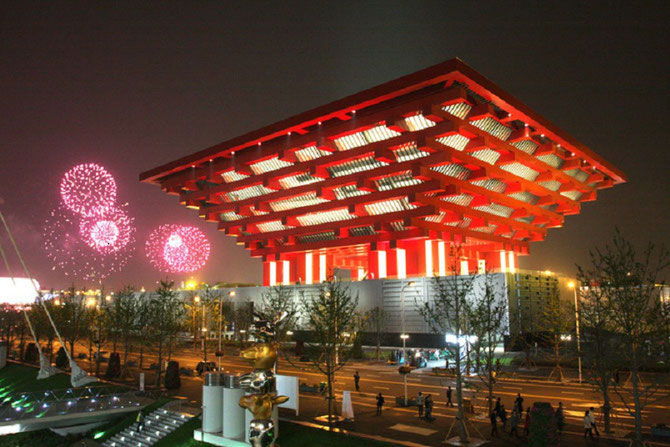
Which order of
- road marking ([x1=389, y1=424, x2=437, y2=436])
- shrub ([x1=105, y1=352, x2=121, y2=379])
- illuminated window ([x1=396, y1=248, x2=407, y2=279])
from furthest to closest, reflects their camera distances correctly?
illuminated window ([x1=396, y1=248, x2=407, y2=279]) < shrub ([x1=105, y1=352, x2=121, y2=379]) < road marking ([x1=389, y1=424, x2=437, y2=436])

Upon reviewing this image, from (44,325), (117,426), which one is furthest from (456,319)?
(44,325)

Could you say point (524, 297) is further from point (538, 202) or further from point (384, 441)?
point (384, 441)

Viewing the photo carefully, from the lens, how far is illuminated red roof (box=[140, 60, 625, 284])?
5019cm

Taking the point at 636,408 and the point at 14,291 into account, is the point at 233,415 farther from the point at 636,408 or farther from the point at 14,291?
the point at 14,291

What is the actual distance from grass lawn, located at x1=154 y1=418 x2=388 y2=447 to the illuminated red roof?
30578mm

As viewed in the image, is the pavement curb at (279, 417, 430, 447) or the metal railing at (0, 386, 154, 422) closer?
the pavement curb at (279, 417, 430, 447)

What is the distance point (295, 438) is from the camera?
2491 centimetres

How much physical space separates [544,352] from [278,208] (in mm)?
39351

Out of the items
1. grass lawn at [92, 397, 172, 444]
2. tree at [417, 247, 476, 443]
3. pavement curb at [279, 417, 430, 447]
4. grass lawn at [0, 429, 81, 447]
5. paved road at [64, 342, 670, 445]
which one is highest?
tree at [417, 247, 476, 443]

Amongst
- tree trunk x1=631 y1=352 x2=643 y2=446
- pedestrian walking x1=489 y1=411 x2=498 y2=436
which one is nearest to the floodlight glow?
pedestrian walking x1=489 y1=411 x2=498 y2=436

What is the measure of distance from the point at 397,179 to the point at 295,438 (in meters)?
38.8

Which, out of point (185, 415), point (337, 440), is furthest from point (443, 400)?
point (185, 415)

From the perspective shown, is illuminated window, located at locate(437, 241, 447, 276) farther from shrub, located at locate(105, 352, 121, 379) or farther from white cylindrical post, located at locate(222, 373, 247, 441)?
white cylindrical post, located at locate(222, 373, 247, 441)

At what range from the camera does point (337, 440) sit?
76.9ft
